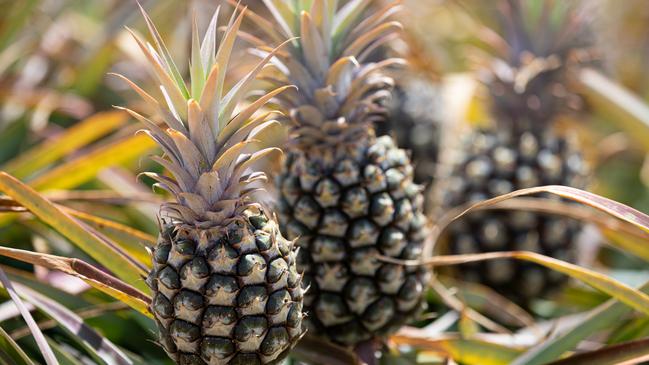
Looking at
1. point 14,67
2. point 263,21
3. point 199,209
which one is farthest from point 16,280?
point 14,67

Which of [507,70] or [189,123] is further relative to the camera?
[507,70]

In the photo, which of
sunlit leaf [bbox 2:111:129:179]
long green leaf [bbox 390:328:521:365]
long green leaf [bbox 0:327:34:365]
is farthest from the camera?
sunlit leaf [bbox 2:111:129:179]

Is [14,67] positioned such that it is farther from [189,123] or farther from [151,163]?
[189,123]

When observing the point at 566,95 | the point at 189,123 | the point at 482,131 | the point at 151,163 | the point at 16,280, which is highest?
the point at 566,95

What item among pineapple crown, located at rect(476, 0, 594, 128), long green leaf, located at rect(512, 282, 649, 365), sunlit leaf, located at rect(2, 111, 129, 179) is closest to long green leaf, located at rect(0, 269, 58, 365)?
sunlit leaf, located at rect(2, 111, 129, 179)

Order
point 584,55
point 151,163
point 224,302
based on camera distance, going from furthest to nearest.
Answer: point 151,163 < point 584,55 < point 224,302

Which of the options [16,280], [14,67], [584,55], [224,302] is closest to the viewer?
[224,302]

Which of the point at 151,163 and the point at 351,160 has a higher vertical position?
the point at 351,160

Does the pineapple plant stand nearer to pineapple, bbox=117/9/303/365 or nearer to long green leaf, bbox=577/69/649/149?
long green leaf, bbox=577/69/649/149
